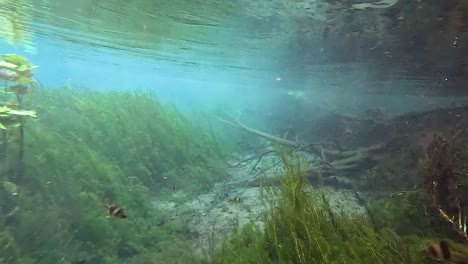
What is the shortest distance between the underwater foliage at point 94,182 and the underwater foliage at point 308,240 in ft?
7.95

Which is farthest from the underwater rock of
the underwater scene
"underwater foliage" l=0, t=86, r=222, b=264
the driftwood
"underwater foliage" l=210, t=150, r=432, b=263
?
"underwater foliage" l=210, t=150, r=432, b=263

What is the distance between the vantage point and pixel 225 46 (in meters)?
21.6

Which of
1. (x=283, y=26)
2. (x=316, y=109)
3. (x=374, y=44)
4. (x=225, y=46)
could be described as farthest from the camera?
(x=316, y=109)

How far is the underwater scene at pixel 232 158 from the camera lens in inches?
251

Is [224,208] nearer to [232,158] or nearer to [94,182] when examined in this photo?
[94,182]

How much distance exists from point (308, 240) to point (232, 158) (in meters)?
12.8

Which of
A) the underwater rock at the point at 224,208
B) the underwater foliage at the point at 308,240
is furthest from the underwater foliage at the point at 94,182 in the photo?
the underwater foliage at the point at 308,240

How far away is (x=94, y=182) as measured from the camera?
952 centimetres

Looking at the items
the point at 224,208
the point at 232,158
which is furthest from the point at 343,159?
the point at 232,158

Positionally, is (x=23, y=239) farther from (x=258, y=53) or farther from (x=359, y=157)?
(x=258, y=53)

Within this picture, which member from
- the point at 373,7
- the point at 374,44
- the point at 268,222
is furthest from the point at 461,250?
the point at 374,44

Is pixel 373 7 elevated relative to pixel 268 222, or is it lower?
elevated

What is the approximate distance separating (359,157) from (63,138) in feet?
39.4

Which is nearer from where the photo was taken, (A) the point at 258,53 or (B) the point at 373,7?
(B) the point at 373,7
